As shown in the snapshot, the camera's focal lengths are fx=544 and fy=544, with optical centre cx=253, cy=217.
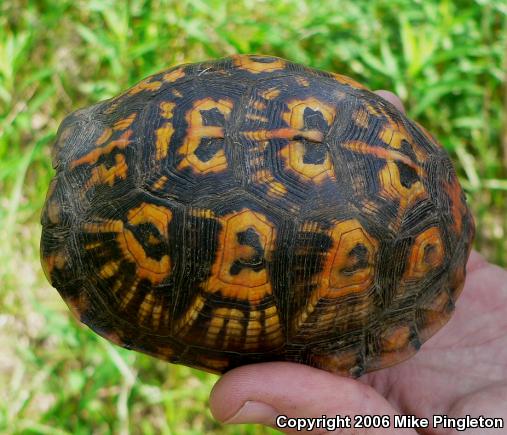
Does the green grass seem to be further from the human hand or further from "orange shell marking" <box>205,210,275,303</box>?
"orange shell marking" <box>205,210,275,303</box>

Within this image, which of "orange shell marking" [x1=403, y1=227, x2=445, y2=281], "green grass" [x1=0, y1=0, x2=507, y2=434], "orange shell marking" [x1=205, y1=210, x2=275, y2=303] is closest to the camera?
"orange shell marking" [x1=205, y1=210, x2=275, y2=303]

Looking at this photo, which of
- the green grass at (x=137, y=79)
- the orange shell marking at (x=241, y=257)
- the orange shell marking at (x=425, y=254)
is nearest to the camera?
the orange shell marking at (x=241, y=257)

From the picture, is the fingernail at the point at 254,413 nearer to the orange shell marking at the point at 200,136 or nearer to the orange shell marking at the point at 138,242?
the orange shell marking at the point at 138,242

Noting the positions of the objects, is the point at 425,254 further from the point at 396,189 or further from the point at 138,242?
the point at 138,242

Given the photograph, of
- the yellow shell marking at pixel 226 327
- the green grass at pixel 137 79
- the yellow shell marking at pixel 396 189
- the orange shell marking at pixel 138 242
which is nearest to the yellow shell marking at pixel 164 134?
the orange shell marking at pixel 138 242

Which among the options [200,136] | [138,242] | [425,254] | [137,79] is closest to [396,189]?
[425,254]

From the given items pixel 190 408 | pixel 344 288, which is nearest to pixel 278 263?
pixel 344 288

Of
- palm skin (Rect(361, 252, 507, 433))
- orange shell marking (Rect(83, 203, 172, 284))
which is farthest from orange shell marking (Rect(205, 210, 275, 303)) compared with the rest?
palm skin (Rect(361, 252, 507, 433))
